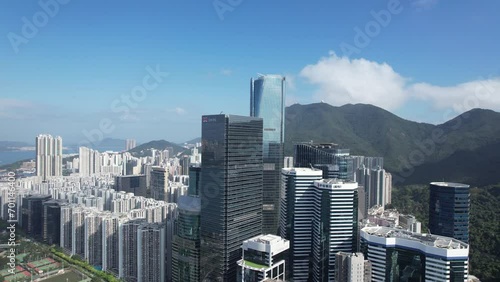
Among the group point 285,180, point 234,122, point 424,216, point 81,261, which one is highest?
point 234,122

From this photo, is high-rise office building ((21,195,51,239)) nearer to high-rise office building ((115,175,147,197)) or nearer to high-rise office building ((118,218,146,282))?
high-rise office building ((115,175,147,197))

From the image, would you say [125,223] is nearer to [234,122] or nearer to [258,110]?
[234,122]

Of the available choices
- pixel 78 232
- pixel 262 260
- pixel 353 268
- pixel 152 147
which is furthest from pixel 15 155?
pixel 353 268

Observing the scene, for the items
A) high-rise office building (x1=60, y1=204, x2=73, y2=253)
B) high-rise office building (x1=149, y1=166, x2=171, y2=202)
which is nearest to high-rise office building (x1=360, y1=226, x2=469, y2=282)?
high-rise office building (x1=60, y1=204, x2=73, y2=253)

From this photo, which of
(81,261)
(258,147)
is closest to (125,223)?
(81,261)

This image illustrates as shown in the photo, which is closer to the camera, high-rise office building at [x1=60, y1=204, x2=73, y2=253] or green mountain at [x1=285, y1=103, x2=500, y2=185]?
high-rise office building at [x1=60, y1=204, x2=73, y2=253]

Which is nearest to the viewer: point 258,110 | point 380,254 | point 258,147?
point 380,254
